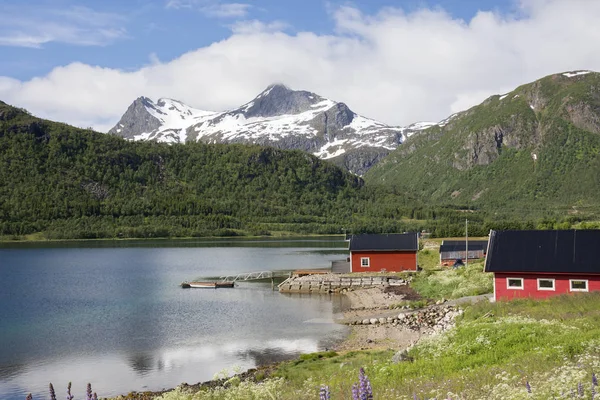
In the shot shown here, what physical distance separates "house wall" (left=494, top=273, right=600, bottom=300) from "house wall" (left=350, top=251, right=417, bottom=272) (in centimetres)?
3356


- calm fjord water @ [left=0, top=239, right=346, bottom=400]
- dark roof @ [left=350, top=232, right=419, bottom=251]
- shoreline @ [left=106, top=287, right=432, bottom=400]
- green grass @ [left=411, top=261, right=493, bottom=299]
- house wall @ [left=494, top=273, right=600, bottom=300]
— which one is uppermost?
dark roof @ [left=350, top=232, right=419, bottom=251]

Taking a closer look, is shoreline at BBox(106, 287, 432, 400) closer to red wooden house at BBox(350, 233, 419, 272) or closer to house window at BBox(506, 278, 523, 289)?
house window at BBox(506, 278, 523, 289)

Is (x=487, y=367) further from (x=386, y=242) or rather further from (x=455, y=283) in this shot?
(x=386, y=242)

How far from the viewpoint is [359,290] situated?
2421 inches

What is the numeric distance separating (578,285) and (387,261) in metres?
36.7

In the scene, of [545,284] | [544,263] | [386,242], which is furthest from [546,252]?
[386,242]

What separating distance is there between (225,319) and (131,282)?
32552 mm

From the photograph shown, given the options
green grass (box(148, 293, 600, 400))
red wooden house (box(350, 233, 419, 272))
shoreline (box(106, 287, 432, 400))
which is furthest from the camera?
red wooden house (box(350, 233, 419, 272))

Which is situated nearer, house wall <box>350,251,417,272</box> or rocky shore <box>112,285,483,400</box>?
rocky shore <box>112,285,483,400</box>

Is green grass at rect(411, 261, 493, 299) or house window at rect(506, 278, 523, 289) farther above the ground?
house window at rect(506, 278, 523, 289)

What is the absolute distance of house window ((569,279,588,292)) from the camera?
3428cm

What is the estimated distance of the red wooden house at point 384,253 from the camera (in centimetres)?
6988

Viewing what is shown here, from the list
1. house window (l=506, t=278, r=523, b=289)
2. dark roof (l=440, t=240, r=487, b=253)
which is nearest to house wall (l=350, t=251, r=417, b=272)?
dark roof (l=440, t=240, r=487, b=253)

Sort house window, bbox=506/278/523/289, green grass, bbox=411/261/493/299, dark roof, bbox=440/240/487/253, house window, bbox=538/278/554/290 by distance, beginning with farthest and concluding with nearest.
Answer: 1. dark roof, bbox=440/240/487/253
2. green grass, bbox=411/261/493/299
3. house window, bbox=506/278/523/289
4. house window, bbox=538/278/554/290
